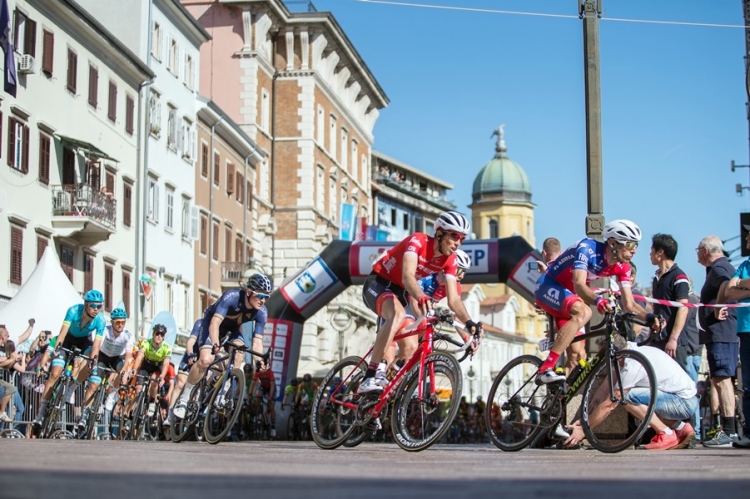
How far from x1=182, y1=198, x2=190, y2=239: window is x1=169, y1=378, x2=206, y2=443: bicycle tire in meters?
37.7

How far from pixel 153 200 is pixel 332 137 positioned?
2650 centimetres

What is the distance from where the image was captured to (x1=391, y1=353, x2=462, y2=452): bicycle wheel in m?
11.0

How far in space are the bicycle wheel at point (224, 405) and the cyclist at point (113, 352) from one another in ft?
14.4

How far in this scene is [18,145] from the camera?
36.6 meters

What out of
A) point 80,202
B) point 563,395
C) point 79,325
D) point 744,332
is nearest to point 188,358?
point 79,325

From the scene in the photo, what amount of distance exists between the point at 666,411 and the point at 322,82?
57.1 meters

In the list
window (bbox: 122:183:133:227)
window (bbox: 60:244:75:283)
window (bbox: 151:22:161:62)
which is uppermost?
window (bbox: 151:22:161:62)

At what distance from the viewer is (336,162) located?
7462cm

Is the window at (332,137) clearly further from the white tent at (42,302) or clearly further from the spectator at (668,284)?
the spectator at (668,284)

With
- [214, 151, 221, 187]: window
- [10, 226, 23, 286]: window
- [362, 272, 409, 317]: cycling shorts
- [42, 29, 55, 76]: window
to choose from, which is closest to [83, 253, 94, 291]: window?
[10, 226, 23, 286]: window

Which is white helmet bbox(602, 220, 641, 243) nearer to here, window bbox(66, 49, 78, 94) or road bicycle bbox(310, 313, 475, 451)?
road bicycle bbox(310, 313, 475, 451)

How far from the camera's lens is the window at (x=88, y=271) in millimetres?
42062

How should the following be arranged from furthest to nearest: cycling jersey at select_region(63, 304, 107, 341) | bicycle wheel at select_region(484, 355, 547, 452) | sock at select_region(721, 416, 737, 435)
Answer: cycling jersey at select_region(63, 304, 107, 341) → sock at select_region(721, 416, 737, 435) → bicycle wheel at select_region(484, 355, 547, 452)

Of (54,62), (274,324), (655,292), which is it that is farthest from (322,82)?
(655,292)
